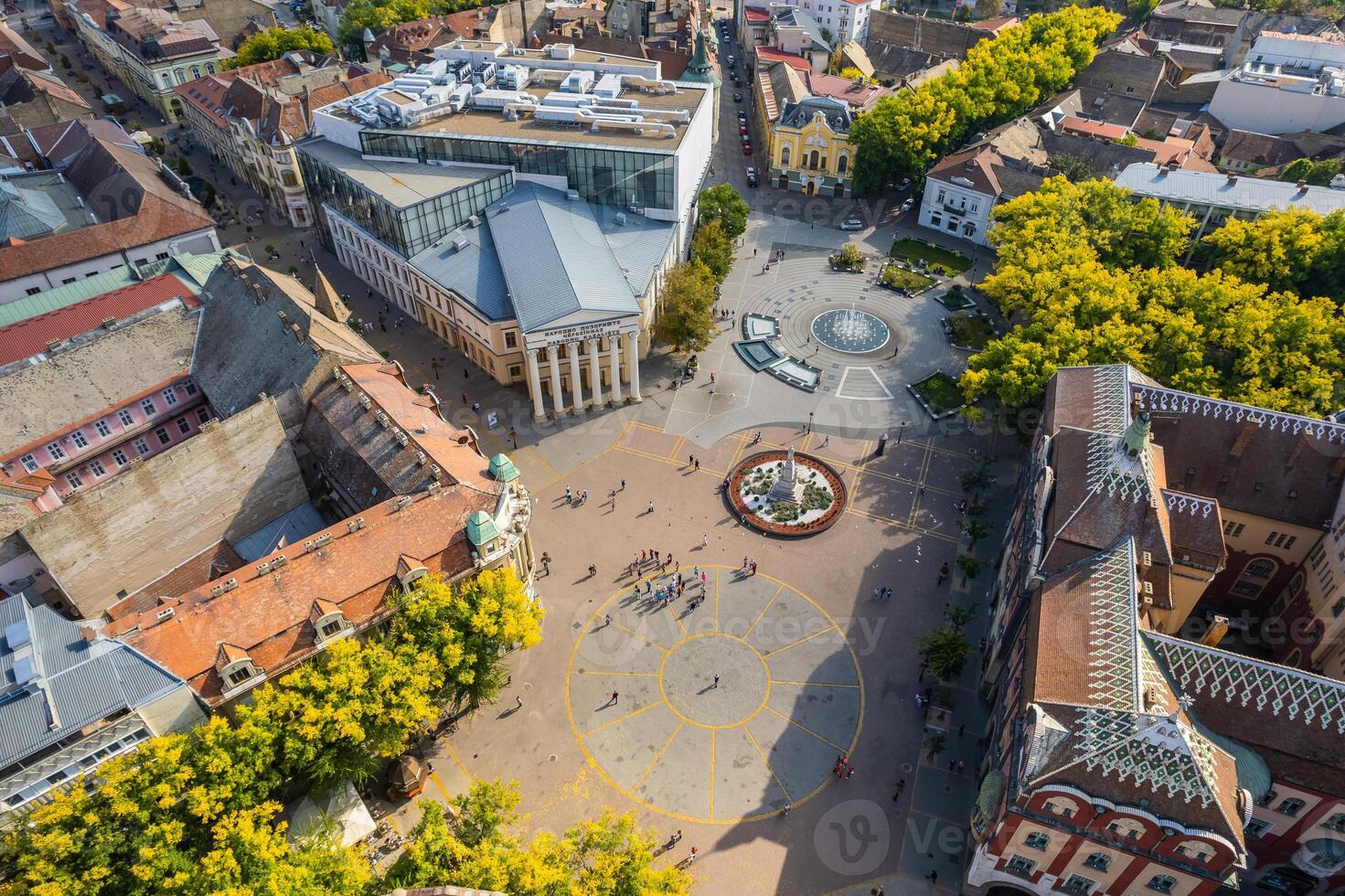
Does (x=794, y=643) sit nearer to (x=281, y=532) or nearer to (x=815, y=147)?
(x=281, y=532)

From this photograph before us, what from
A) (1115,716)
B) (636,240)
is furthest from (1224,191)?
(1115,716)

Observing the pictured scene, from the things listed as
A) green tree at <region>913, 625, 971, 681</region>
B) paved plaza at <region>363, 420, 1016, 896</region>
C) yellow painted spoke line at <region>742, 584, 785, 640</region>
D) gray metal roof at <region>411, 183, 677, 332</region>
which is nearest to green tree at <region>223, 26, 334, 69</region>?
gray metal roof at <region>411, 183, 677, 332</region>

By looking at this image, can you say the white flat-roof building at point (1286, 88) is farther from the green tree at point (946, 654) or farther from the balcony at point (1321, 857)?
the balcony at point (1321, 857)

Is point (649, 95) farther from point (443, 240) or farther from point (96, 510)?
point (96, 510)

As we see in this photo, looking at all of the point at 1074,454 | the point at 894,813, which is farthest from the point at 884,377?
the point at 894,813

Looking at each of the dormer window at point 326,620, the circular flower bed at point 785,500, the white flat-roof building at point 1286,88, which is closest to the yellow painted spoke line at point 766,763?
the circular flower bed at point 785,500
